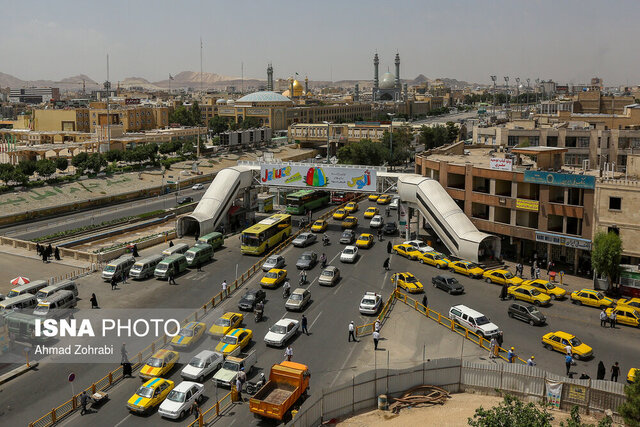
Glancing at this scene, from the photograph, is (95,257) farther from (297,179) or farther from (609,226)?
(609,226)

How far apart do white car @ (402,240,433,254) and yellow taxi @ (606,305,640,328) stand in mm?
15899

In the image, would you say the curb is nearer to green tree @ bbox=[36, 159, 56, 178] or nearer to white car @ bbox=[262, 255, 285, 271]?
white car @ bbox=[262, 255, 285, 271]

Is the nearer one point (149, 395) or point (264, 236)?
point (149, 395)

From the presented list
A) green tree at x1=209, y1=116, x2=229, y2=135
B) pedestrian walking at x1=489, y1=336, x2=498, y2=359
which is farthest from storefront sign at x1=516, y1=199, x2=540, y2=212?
green tree at x1=209, y1=116, x2=229, y2=135

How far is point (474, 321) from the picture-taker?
107 ft

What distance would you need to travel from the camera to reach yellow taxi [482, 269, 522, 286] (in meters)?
41.1

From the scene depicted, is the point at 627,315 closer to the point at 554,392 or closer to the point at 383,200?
the point at 554,392

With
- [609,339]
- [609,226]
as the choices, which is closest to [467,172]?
[609,226]

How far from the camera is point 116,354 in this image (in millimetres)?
29859

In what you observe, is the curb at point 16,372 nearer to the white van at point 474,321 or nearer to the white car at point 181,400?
the white car at point 181,400

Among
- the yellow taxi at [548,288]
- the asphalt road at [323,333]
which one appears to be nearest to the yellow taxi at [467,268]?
the asphalt road at [323,333]

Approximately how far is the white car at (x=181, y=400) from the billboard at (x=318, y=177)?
33150 mm

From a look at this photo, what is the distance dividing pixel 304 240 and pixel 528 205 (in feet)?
63.7

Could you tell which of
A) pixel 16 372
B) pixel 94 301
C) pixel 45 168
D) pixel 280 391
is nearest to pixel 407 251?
pixel 94 301
